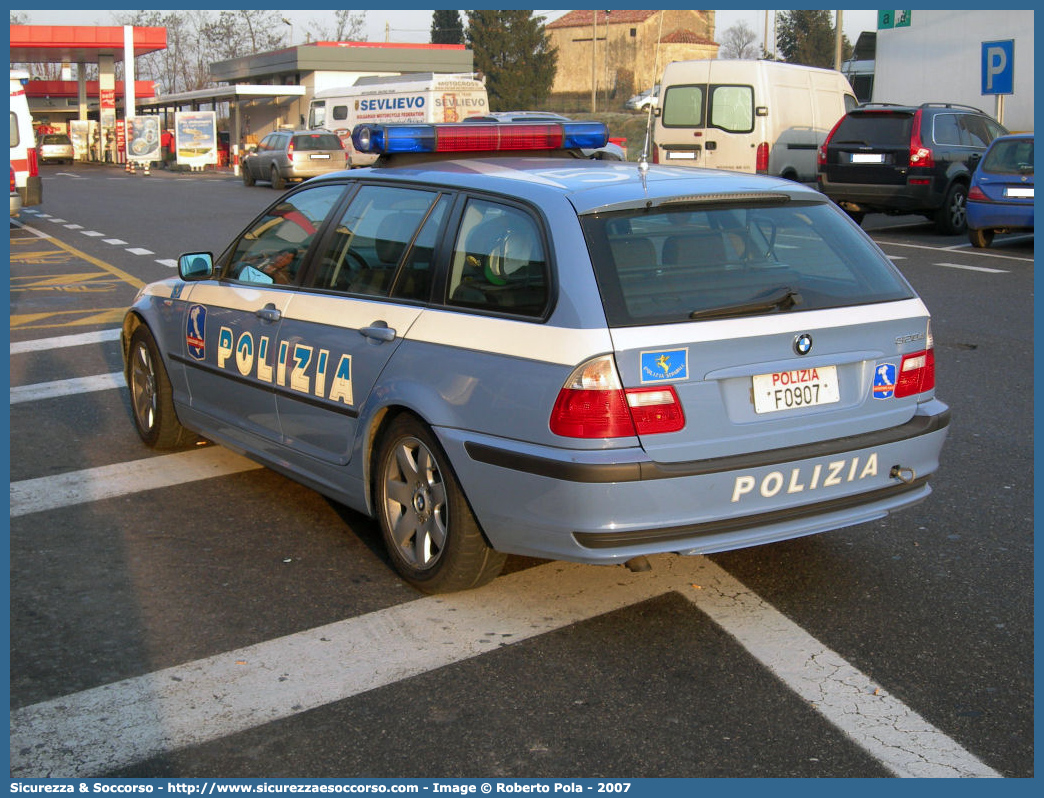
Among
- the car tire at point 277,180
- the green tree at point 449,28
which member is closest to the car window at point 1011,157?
the car tire at point 277,180

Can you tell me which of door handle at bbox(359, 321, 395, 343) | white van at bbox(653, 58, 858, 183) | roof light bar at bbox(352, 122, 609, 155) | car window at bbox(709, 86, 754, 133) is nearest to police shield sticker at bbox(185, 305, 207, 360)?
roof light bar at bbox(352, 122, 609, 155)

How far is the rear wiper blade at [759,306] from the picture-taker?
4113 mm

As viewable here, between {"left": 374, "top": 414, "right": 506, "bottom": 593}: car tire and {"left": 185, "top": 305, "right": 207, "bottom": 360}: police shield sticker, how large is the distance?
5.58 feet

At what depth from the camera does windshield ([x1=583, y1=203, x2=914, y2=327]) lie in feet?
13.5

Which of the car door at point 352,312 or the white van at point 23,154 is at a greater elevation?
the white van at point 23,154

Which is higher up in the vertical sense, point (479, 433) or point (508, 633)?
point (479, 433)

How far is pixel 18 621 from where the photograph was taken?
14.5 ft

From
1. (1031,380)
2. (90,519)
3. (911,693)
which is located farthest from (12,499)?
(1031,380)

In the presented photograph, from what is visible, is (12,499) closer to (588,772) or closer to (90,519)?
(90,519)

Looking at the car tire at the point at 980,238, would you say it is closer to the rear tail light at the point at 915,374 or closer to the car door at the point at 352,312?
the rear tail light at the point at 915,374

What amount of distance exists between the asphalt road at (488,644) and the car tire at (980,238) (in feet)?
36.1

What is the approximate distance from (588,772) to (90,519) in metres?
3.14

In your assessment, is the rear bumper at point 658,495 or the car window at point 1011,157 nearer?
the rear bumper at point 658,495

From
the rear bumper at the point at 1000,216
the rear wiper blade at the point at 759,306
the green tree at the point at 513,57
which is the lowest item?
the rear wiper blade at the point at 759,306
